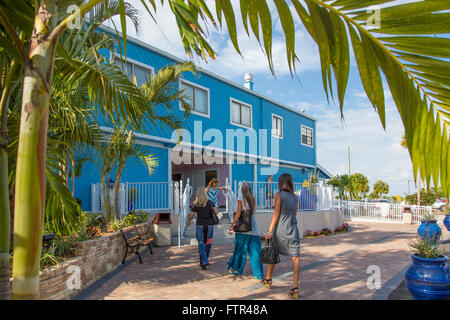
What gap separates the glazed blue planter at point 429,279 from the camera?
4.79 m

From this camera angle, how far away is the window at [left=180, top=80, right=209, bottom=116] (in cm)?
1498

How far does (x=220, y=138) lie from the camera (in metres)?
16.7

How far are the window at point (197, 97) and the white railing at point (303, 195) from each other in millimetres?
4607

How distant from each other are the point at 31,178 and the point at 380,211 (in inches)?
928

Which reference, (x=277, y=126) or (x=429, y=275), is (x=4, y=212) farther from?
(x=277, y=126)

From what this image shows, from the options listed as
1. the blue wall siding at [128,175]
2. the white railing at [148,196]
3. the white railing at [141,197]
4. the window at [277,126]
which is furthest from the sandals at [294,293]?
the window at [277,126]

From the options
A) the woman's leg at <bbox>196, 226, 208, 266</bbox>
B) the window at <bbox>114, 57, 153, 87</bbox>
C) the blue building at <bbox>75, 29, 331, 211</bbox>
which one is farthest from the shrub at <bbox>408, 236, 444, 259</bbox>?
the window at <bbox>114, 57, 153, 87</bbox>

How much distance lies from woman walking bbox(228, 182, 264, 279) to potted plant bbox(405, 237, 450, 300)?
2.56 meters

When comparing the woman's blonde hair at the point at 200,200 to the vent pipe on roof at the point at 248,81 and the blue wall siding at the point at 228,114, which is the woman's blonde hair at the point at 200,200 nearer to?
the blue wall siding at the point at 228,114

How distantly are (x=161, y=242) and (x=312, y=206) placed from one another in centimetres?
683

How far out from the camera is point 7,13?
1.99 m

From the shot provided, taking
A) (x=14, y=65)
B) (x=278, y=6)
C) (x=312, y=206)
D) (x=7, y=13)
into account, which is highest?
(x=7, y=13)

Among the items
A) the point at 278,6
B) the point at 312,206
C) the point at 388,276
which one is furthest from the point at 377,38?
the point at 312,206

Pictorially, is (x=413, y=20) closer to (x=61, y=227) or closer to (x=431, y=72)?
(x=431, y=72)
